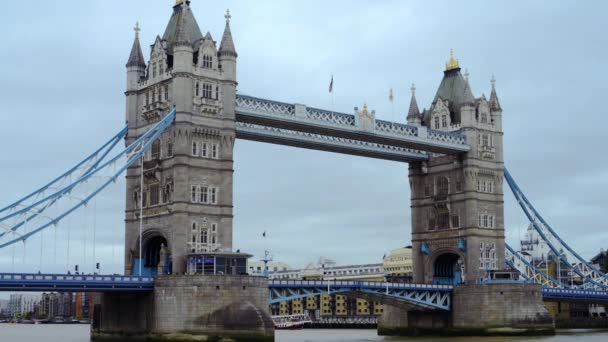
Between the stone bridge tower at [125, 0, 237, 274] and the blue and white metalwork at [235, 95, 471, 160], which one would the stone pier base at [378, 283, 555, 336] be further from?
the stone bridge tower at [125, 0, 237, 274]

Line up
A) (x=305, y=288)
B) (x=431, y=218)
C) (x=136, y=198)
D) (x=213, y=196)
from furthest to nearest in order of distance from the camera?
(x=431, y=218)
(x=305, y=288)
(x=136, y=198)
(x=213, y=196)

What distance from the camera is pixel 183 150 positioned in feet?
251

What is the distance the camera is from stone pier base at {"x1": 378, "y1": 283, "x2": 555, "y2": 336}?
91.2m

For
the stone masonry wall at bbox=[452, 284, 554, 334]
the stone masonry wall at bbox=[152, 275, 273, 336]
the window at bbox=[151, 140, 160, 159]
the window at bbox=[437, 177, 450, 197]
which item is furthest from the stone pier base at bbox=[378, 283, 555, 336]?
the window at bbox=[151, 140, 160, 159]

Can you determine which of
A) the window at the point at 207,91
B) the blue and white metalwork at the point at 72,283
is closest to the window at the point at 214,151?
the window at the point at 207,91

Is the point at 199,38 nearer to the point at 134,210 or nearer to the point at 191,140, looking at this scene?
the point at 191,140

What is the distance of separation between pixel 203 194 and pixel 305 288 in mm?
12569

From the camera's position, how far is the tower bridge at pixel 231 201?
2800 inches

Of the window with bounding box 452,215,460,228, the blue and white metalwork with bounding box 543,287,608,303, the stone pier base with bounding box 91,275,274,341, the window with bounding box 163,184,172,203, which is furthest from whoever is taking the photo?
the blue and white metalwork with bounding box 543,287,608,303

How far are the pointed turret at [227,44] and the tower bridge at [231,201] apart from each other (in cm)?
10

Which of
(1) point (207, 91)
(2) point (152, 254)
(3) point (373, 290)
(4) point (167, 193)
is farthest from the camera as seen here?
(3) point (373, 290)

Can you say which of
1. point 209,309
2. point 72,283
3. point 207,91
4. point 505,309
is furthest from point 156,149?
point 505,309

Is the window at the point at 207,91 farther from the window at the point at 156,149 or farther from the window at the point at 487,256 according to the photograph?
the window at the point at 487,256

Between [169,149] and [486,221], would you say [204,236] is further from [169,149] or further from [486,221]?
[486,221]
